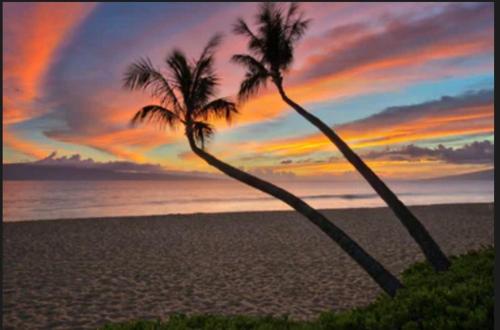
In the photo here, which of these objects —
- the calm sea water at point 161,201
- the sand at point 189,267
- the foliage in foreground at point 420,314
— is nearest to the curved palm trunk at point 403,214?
the foliage in foreground at point 420,314

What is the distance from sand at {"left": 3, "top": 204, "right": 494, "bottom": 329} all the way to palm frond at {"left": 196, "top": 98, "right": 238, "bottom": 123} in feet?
14.6

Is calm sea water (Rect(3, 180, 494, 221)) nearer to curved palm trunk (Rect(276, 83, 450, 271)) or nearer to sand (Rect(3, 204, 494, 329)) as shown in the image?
sand (Rect(3, 204, 494, 329))

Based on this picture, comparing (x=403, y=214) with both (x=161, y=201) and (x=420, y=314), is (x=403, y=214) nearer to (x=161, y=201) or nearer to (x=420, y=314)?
(x=420, y=314)

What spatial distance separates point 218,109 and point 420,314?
589cm

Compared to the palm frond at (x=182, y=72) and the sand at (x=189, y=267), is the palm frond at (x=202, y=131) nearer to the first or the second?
the palm frond at (x=182, y=72)

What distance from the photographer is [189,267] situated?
54.7 feet

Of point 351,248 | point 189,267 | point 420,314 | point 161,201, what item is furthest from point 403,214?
point 161,201

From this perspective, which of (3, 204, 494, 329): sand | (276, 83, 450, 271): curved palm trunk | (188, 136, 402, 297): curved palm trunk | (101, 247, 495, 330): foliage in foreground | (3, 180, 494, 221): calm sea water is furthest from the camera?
(3, 180, 494, 221): calm sea water

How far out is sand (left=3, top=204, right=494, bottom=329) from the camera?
11438 mm

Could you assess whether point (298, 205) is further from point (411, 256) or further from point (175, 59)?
point (411, 256)

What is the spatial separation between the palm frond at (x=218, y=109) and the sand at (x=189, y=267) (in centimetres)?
445

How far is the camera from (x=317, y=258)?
1803cm

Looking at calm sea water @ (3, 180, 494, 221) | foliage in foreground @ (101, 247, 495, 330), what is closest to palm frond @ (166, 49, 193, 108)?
foliage in foreground @ (101, 247, 495, 330)

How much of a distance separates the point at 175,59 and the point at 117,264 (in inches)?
378
